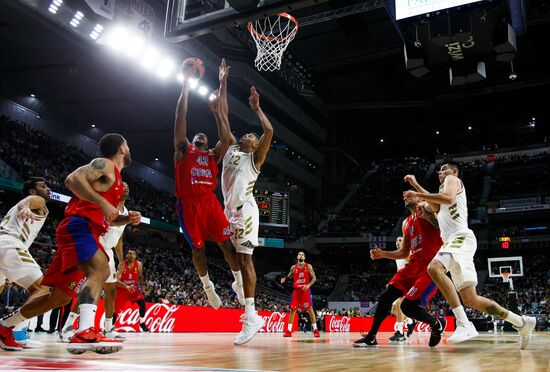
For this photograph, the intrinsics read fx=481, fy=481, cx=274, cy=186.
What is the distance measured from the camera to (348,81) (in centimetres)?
3106

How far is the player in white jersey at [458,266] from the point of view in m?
4.78

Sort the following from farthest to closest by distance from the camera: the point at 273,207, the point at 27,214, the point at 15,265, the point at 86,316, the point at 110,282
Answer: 1. the point at 273,207
2. the point at 110,282
3. the point at 15,265
4. the point at 27,214
5. the point at 86,316

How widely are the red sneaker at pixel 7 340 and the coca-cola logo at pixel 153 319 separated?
741 cm

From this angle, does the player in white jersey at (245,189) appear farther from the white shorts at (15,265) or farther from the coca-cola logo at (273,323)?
the coca-cola logo at (273,323)

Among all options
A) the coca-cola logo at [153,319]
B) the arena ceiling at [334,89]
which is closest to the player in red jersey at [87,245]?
the coca-cola logo at [153,319]

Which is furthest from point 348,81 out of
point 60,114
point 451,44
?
point 451,44

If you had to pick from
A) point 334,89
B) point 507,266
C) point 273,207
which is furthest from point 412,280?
point 334,89

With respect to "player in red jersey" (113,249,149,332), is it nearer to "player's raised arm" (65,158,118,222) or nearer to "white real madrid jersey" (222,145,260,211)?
"white real madrid jersey" (222,145,260,211)

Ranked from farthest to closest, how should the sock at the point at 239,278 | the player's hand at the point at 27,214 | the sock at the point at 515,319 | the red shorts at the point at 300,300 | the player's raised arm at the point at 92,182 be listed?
the red shorts at the point at 300,300 < the sock at the point at 239,278 < the sock at the point at 515,319 < the player's hand at the point at 27,214 < the player's raised arm at the point at 92,182

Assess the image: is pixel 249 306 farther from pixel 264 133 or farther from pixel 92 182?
pixel 92 182

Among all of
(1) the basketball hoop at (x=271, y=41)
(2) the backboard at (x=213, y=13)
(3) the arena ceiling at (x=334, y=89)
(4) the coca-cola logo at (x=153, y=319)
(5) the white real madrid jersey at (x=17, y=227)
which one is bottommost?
(4) the coca-cola logo at (x=153, y=319)

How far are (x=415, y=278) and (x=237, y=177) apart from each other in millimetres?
2464

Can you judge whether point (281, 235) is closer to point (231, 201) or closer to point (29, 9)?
point (29, 9)

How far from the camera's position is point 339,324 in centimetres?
1980
